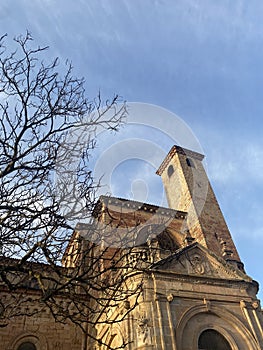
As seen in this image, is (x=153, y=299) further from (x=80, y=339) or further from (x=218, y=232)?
(x=218, y=232)

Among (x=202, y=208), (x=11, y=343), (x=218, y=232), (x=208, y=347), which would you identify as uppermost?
(x=202, y=208)

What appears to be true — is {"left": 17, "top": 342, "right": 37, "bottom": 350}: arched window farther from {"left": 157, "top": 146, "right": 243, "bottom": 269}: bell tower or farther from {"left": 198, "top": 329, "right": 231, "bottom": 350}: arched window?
{"left": 157, "top": 146, "right": 243, "bottom": 269}: bell tower

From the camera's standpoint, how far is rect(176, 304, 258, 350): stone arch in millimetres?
9961

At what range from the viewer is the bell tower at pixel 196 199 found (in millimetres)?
20391

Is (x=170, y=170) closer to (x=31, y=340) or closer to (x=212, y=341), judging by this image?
(x=31, y=340)

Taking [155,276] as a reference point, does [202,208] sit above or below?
above

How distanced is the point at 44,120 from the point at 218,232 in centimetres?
1697

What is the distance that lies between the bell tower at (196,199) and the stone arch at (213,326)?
612 cm

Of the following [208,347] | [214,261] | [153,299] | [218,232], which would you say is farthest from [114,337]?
[218,232]

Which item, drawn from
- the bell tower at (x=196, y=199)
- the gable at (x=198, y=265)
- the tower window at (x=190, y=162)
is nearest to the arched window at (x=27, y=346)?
the gable at (x=198, y=265)

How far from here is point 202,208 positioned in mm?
22891

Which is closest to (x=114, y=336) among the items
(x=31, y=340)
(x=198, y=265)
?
(x=198, y=265)

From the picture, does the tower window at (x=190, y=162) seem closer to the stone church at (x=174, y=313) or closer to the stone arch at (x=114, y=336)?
the stone church at (x=174, y=313)

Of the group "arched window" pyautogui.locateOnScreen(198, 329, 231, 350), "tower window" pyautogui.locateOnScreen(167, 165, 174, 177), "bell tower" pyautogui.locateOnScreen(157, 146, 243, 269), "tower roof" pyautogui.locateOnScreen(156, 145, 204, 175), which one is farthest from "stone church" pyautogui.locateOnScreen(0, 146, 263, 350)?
"tower roof" pyautogui.locateOnScreen(156, 145, 204, 175)
